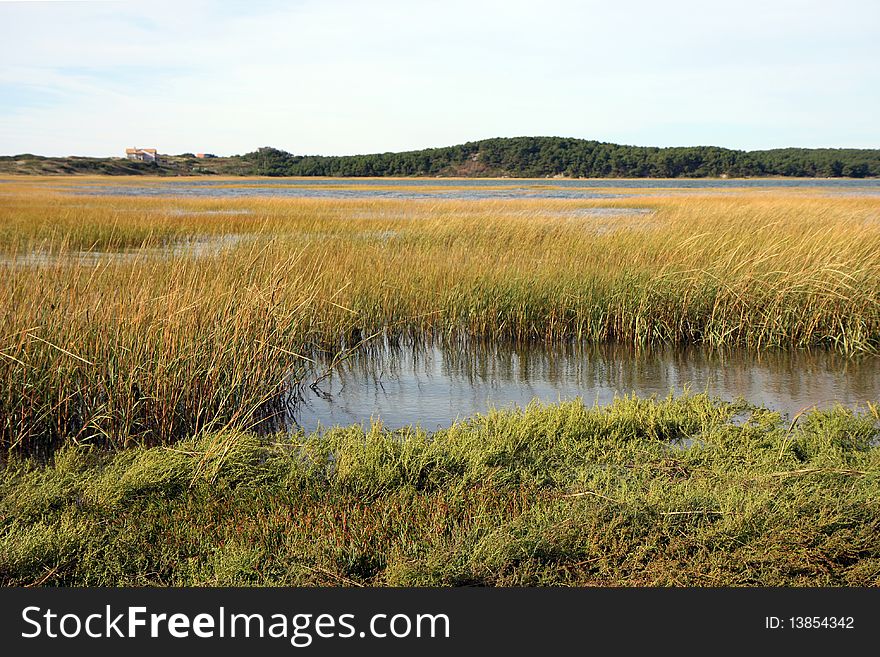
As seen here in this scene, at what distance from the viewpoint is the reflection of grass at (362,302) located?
19.2 feet

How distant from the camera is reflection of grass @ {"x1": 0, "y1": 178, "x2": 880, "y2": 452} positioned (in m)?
5.85

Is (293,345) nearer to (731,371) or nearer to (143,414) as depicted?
(143,414)

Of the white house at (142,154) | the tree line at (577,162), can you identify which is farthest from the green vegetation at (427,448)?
the white house at (142,154)

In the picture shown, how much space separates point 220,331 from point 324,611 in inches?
135

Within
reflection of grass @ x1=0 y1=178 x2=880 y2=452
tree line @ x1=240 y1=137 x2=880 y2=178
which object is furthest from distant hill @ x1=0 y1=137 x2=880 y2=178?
reflection of grass @ x1=0 y1=178 x2=880 y2=452

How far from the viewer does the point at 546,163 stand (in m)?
96.8

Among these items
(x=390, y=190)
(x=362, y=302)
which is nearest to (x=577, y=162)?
(x=390, y=190)

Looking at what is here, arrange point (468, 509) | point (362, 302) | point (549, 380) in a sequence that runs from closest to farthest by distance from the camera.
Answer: point (468, 509) → point (549, 380) → point (362, 302)

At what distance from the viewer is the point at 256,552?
12.0ft

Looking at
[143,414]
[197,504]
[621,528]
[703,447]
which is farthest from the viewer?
[143,414]

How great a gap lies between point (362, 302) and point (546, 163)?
90594 millimetres

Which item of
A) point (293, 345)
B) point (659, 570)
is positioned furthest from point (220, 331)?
point (659, 570)

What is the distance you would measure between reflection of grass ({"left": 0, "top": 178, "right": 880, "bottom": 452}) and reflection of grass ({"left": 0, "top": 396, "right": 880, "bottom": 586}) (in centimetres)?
67

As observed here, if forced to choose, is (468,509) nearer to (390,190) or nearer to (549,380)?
(549,380)
